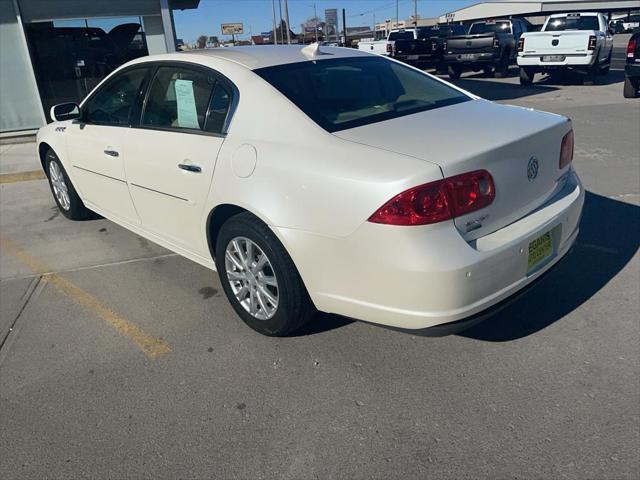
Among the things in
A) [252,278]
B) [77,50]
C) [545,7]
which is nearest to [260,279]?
[252,278]

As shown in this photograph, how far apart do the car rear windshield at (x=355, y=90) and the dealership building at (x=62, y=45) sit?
8.78 meters

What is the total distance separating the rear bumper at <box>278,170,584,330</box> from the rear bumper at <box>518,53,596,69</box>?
13.6m

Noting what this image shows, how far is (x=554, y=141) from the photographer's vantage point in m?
2.91

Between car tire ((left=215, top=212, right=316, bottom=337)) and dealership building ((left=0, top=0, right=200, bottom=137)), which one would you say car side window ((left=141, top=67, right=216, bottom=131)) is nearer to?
car tire ((left=215, top=212, right=316, bottom=337))

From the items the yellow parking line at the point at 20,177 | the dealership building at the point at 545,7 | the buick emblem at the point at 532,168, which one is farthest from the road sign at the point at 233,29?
the buick emblem at the point at 532,168

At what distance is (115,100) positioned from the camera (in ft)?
13.9

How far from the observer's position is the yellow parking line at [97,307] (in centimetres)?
321

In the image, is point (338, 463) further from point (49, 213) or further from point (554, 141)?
point (49, 213)

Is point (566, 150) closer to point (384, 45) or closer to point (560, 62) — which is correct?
point (560, 62)

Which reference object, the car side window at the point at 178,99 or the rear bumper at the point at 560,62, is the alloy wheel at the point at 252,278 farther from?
the rear bumper at the point at 560,62

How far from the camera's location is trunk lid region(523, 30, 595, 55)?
14086 millimetres

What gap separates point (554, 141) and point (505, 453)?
1.67 metres

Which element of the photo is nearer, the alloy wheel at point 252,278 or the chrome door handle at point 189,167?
the alloy wheel at point 252,278

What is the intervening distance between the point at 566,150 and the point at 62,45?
1106cm
